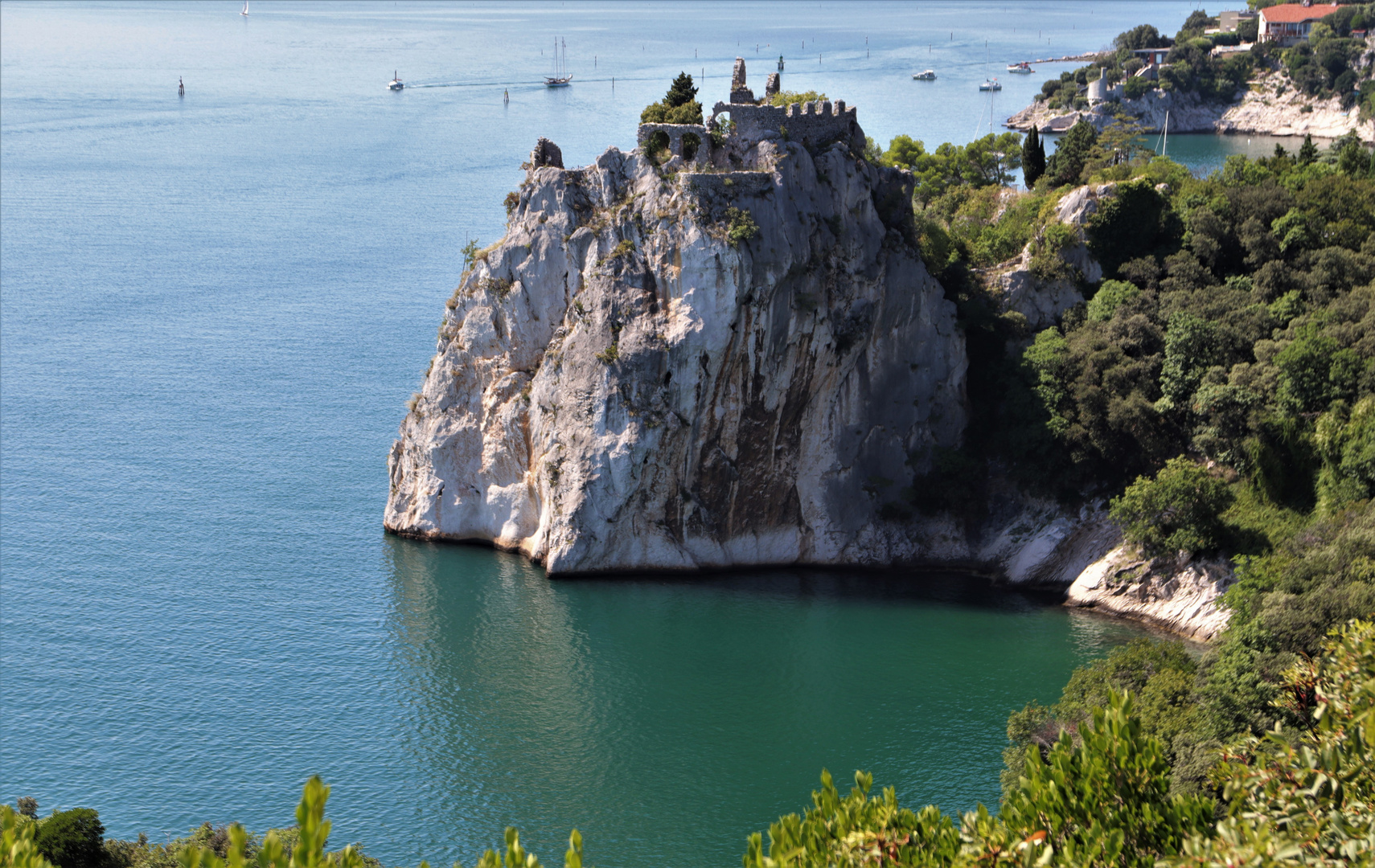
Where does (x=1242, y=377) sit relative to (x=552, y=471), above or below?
above

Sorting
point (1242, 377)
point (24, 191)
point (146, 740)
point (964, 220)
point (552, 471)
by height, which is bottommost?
point (146, 740)

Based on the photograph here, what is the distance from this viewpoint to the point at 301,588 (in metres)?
52.7

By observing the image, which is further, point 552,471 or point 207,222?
point 207,222

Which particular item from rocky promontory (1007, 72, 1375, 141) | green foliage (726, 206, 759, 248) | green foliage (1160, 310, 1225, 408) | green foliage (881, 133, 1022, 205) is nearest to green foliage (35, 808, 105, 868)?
green foliage (726, 206, 759, 248)

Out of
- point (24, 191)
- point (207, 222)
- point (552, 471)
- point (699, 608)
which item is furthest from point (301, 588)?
point (24, 191)

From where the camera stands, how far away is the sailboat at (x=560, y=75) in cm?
16400

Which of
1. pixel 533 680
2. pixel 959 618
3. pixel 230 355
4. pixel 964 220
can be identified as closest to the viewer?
pixel 533 680

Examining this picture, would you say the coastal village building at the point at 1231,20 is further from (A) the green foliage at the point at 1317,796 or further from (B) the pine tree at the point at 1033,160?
(A) the green foliage at the point at 1317,796

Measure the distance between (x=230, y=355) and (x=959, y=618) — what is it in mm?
46012

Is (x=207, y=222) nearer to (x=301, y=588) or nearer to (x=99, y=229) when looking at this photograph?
(x=99, y=229)

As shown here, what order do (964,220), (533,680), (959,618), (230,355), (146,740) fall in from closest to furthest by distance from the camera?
1. (146,740)
2. (533,680)
3. (959,618)
4. (964,220)
5. (230,355)

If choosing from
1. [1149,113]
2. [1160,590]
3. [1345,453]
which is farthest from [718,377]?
[1149,113]

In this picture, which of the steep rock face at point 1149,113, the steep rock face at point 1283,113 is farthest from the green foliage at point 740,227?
the steep rock face at point 1283,113

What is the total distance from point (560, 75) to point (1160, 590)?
13683 centimetres
